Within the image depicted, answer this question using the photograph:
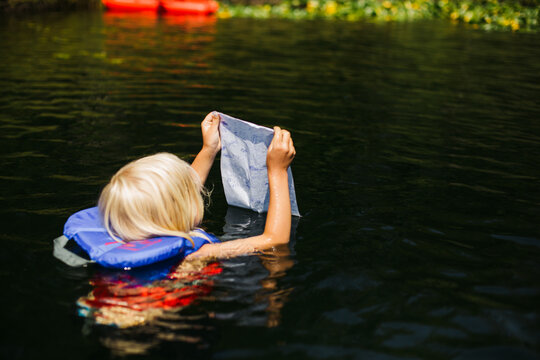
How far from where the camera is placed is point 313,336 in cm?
251

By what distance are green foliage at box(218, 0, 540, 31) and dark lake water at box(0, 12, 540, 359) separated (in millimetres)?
10143

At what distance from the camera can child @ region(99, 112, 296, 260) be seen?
8.93 ft

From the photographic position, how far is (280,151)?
3.18 m

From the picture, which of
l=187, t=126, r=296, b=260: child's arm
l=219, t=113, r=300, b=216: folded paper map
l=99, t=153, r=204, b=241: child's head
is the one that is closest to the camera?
l=99, t=153, r=204, b=241: child's head

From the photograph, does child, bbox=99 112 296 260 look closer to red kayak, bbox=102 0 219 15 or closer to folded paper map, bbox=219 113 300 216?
folded paper map, bbox=219 113 300 216

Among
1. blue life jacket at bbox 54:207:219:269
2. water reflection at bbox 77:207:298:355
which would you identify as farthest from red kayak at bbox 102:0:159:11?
water reflection at bbox 77:207:298:355

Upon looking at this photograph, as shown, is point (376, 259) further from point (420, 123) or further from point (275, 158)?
point (420, 123)

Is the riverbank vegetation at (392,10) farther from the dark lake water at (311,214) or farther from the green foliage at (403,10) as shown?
the dark lake water at (311,214)

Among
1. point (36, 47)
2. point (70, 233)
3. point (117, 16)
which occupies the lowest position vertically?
point (70, 233)

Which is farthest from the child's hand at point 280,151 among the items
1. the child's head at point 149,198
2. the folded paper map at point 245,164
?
the child's head at point 149,198

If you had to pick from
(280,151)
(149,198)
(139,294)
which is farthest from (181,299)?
(280,151)

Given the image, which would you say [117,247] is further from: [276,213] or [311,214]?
[311,214]

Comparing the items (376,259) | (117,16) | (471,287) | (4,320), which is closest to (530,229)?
(471,287)

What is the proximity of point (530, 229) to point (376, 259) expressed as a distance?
131 centimetres
